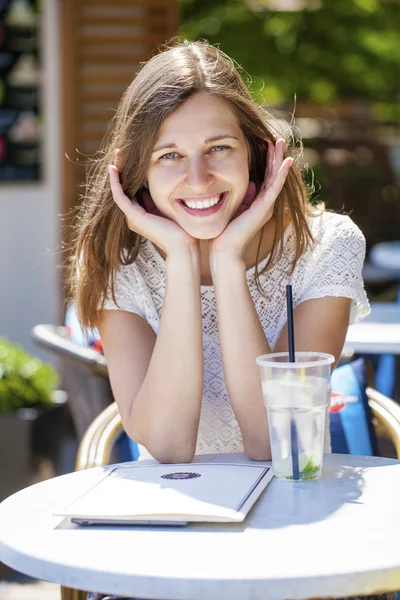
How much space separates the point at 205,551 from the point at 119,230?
105 centimetres

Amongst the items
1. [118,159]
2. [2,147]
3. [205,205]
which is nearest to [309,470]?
[205,205]

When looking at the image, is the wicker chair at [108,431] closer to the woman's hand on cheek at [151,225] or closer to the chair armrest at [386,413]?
the chair armrest at [386,413]

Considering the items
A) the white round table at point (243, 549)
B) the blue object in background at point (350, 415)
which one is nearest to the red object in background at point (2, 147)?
the blue object in background at point (350, 415)

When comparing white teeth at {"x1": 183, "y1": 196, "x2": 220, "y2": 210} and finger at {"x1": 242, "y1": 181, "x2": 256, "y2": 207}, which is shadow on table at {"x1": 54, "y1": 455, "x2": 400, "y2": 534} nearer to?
white teeth at {"x1": 183, "y1": 196, "x2": 220, "y2": 210}

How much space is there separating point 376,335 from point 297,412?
124 cm

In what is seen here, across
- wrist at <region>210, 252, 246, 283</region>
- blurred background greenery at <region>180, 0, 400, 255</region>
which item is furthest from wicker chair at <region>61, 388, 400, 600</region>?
blurred background greenery at <region>180, 0, 400, 255</region>

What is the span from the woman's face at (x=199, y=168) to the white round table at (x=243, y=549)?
0.65m

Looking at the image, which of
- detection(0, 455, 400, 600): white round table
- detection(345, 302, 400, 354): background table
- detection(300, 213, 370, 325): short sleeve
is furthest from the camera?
detection(345, 302, 400, 354): background table

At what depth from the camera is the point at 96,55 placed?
6.29 m

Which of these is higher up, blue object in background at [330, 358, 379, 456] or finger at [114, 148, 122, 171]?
finger at [114, 148, 122, 171]

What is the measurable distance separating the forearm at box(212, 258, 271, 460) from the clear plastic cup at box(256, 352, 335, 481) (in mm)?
231

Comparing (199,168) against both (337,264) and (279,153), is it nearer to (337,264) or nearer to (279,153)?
(279,153)

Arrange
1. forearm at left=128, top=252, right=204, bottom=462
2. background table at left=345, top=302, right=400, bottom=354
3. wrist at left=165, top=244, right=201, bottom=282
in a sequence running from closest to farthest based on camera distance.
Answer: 1. forearm at left=128, top=252, right=204, bottom=462
2. wrist at left=165, top=244, right=201, bottom=282
3. background table at left=345, top=302, right=400, bottom=354

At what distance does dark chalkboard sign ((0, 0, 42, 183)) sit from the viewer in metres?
5.96
